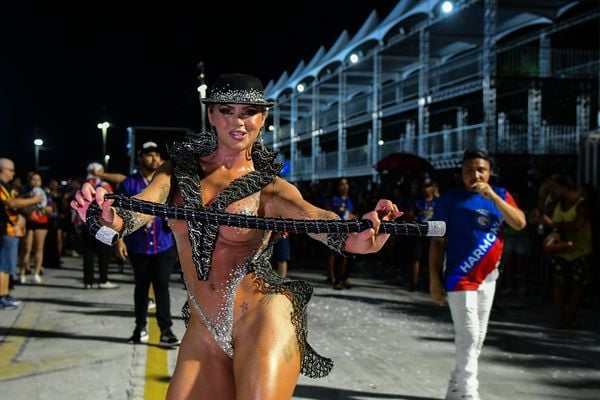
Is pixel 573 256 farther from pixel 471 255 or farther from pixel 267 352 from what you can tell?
pixel 267 352

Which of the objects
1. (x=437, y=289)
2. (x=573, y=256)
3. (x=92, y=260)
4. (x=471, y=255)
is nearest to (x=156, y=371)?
(x=437, y=289)

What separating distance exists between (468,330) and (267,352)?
8.92ft

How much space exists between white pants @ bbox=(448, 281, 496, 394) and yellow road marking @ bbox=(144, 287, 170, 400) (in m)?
2.19

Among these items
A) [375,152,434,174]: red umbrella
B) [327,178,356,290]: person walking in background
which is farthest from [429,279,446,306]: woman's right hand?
[375,152,434,174]: red umbrella

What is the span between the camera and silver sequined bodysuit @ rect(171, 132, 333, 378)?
110 inches

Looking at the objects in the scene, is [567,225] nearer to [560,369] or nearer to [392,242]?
[560,369]

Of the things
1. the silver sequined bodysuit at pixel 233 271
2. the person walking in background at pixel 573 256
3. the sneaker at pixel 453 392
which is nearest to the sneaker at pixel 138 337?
the sneaker at pixel 453 392

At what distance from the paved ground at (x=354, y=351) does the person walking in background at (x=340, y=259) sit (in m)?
0.78

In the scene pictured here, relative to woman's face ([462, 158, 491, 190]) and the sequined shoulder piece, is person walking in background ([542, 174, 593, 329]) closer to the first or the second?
woman's face ([462, 158, 491, 190])

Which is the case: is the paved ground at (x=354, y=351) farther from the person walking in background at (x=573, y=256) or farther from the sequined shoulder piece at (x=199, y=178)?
the sequined shoulder piece at (x=199, y=178)

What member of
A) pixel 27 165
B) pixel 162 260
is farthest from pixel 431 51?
pixel 27 165

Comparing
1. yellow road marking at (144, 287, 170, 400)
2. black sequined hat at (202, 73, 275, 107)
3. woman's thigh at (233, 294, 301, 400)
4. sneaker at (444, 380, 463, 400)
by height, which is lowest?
yellow road marking at (144, 287, 170, 400)

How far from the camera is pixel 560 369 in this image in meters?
6.17

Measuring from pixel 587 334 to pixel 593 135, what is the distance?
4.81 m
